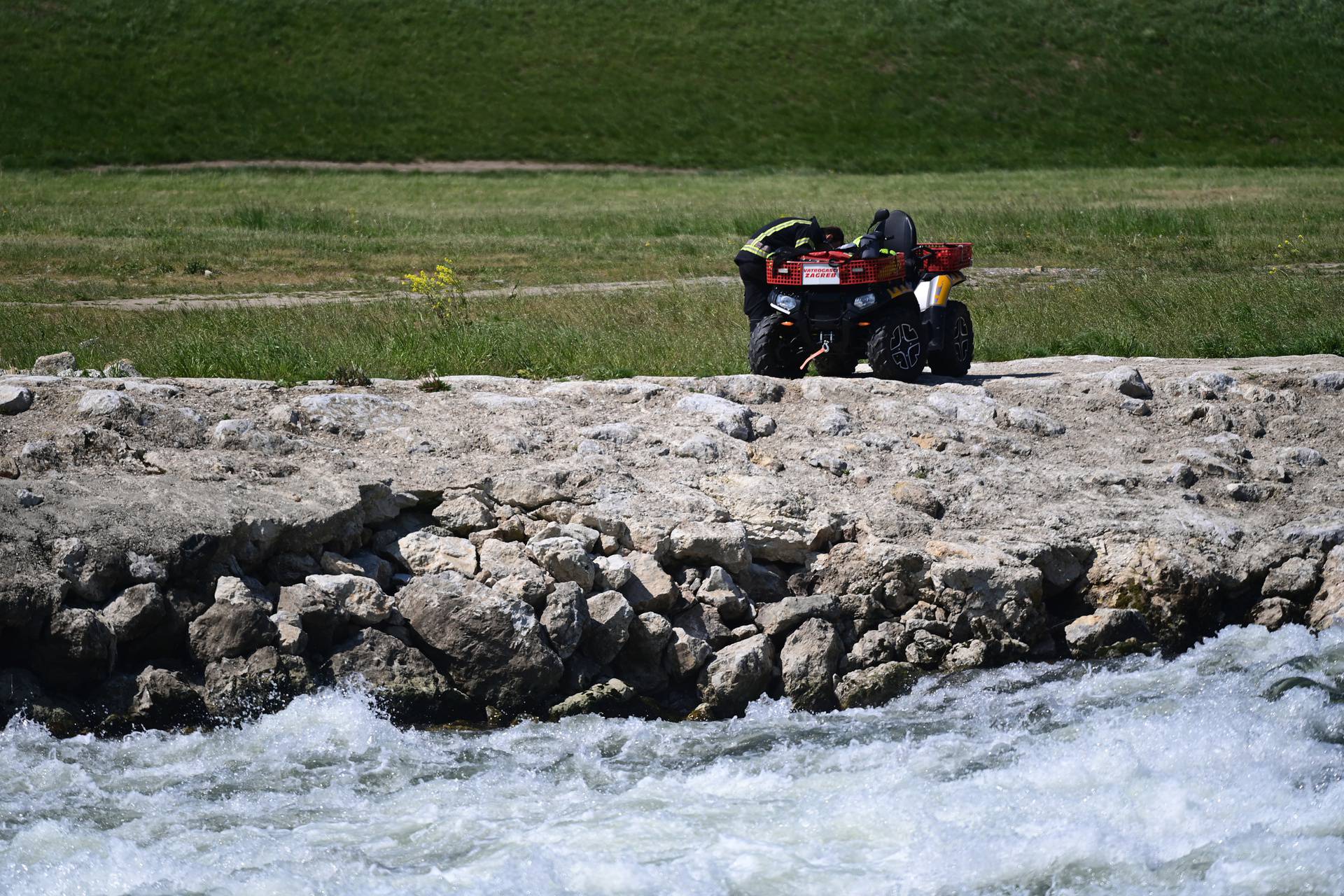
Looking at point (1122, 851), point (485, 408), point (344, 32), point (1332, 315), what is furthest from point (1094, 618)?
point (344, 32)

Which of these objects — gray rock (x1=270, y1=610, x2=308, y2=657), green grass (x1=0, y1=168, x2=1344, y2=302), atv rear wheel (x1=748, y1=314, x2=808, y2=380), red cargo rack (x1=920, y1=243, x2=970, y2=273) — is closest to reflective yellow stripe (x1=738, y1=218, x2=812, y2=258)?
atv rear wheel (x1=748, y1=314, x2=808, y2=380)

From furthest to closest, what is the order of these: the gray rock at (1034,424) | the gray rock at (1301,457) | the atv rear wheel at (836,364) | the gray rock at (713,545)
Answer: the atv rear wheel at (836,364) < the gray rock at (1034,424) < the gray rock at (1301,457) < the gray rock at (713,545)

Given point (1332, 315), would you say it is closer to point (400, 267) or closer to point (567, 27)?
point (400, 267)

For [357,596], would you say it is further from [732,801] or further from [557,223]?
[557,223]

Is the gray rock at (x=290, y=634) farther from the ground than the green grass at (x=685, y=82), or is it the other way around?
the green grass at (x=685, y=82)

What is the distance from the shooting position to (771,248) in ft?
38.4

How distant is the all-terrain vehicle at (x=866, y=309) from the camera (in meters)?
11.4

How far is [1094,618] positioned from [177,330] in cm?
1077

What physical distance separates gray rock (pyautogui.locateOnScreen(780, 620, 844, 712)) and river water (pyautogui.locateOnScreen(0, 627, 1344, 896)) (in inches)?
8.7

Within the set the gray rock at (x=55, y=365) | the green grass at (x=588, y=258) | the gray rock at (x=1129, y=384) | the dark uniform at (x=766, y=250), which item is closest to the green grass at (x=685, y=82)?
the green grass at (x=588, y=258)

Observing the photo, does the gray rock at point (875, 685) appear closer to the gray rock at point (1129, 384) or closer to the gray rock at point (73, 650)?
the gray rock at point (73, 650)

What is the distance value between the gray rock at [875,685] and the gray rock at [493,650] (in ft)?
5.43

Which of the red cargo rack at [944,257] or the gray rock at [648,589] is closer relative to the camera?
the gray rock at [648,589]

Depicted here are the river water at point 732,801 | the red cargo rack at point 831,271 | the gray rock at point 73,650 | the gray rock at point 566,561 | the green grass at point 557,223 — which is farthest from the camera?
the green grass at point 557,223
